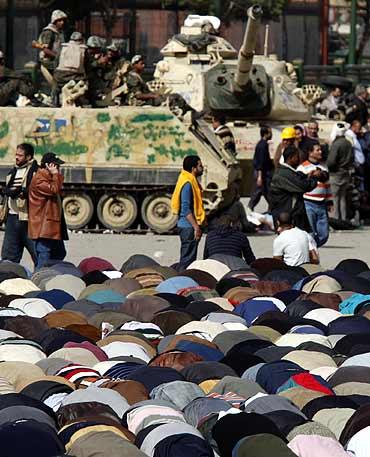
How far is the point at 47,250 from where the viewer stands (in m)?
18.0

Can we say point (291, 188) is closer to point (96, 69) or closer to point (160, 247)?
point (160, 247)

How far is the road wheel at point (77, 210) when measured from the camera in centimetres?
2541

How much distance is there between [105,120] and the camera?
25625 mm

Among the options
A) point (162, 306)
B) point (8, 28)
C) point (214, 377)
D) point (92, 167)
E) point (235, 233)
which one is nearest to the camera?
point (214, 377)

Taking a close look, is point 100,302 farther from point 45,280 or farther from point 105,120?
point 105,120

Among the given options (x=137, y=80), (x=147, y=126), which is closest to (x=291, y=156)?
(x=147, y=126)

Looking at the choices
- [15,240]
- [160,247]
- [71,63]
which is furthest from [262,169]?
[15,240]

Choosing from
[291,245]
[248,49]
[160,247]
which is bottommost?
[160,247]

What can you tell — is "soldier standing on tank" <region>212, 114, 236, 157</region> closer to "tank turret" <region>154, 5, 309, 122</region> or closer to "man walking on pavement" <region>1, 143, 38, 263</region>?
"tank turret" <region>154, 5, 309, 122</region>

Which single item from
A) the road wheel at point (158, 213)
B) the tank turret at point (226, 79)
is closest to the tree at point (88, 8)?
the tank turret at point (226, 79)

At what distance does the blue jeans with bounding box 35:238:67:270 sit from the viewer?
1797cm

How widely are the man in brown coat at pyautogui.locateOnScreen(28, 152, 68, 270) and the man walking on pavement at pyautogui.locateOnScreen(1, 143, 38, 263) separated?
20 cm

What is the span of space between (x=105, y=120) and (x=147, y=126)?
61 cm

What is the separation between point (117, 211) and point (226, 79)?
14.7 ft
